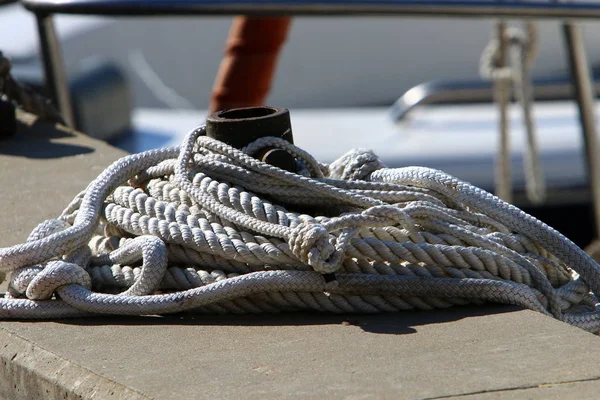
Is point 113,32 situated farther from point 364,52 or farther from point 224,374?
point 224,374

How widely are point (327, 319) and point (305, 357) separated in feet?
0.51

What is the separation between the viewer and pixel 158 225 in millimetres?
1448

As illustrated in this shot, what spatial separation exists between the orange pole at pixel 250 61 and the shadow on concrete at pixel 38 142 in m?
1.36

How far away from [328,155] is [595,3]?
2.09m

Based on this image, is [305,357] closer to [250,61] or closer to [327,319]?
[327,319]

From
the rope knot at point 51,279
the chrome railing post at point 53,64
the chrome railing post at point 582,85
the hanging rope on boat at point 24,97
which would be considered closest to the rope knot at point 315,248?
the rope knot at point 51,279

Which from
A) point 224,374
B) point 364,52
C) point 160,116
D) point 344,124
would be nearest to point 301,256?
point 224,374

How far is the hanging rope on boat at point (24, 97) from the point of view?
2369 millimetres

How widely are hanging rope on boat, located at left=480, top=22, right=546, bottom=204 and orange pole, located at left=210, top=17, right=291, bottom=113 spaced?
101 cm

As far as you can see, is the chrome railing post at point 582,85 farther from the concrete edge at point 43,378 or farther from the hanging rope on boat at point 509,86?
the concrete edge at point 43,378

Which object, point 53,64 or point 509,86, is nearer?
point 53,64

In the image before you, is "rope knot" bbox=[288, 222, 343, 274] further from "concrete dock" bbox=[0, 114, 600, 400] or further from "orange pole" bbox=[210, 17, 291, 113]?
"orange pole" bbox=[210, 17, 291, 113]

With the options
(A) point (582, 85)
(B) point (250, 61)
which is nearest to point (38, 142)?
(B) point (250, 61)

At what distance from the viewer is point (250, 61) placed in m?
3.67
